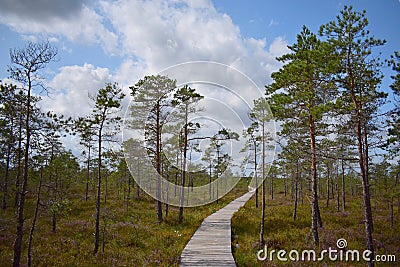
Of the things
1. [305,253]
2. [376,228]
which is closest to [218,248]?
[305,253]

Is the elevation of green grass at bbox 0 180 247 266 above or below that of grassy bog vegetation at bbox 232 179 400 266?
below

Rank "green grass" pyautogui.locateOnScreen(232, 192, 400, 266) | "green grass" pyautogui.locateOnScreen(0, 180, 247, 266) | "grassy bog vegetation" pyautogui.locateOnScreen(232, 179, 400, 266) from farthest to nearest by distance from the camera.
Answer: "green grass" pyautogui.locateOnScreen(232, 192, 400, 266) → "grassy bog vegetation" pyautogui.locateOnScreen(232, 179, 400, 266) → "green grass" pyautogui.locateOnScreen(0, 180, 247, 266)

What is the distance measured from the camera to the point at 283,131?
1603 centimetres

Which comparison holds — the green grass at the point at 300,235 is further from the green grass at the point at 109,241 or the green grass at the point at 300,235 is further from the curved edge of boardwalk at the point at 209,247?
the green grass at the point at 109,241

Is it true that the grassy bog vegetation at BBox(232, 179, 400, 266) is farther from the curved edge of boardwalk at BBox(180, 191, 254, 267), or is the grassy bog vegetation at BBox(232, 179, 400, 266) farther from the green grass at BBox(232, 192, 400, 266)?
the curved edge of boardwalk at BBox(180, 191, 254, 267)

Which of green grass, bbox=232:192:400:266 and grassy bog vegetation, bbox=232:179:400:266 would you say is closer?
grassy bog vegetation, bbox=232:179:400:266

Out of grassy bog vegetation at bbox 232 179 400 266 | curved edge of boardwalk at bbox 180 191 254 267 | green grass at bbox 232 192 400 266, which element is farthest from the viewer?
green grass at bbox 232 192 400 266

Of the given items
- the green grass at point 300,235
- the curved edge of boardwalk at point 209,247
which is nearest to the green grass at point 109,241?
→ the curved edge of boardwalk at point 209,247

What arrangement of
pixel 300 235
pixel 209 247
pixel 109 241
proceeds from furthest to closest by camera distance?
1. pixel 300 235
2. pixel 109 241
3. pixel 209 247

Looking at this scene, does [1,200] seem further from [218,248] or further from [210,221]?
[218,248]

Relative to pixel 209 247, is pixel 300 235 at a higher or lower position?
lower

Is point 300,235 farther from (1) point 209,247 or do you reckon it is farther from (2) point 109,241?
(2) point 109,241

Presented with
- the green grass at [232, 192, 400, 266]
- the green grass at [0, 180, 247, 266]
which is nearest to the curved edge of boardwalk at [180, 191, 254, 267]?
the green grass at [0, 180, 247, 266]

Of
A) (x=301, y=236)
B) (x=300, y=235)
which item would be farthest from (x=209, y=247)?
(x=300, y=235)
